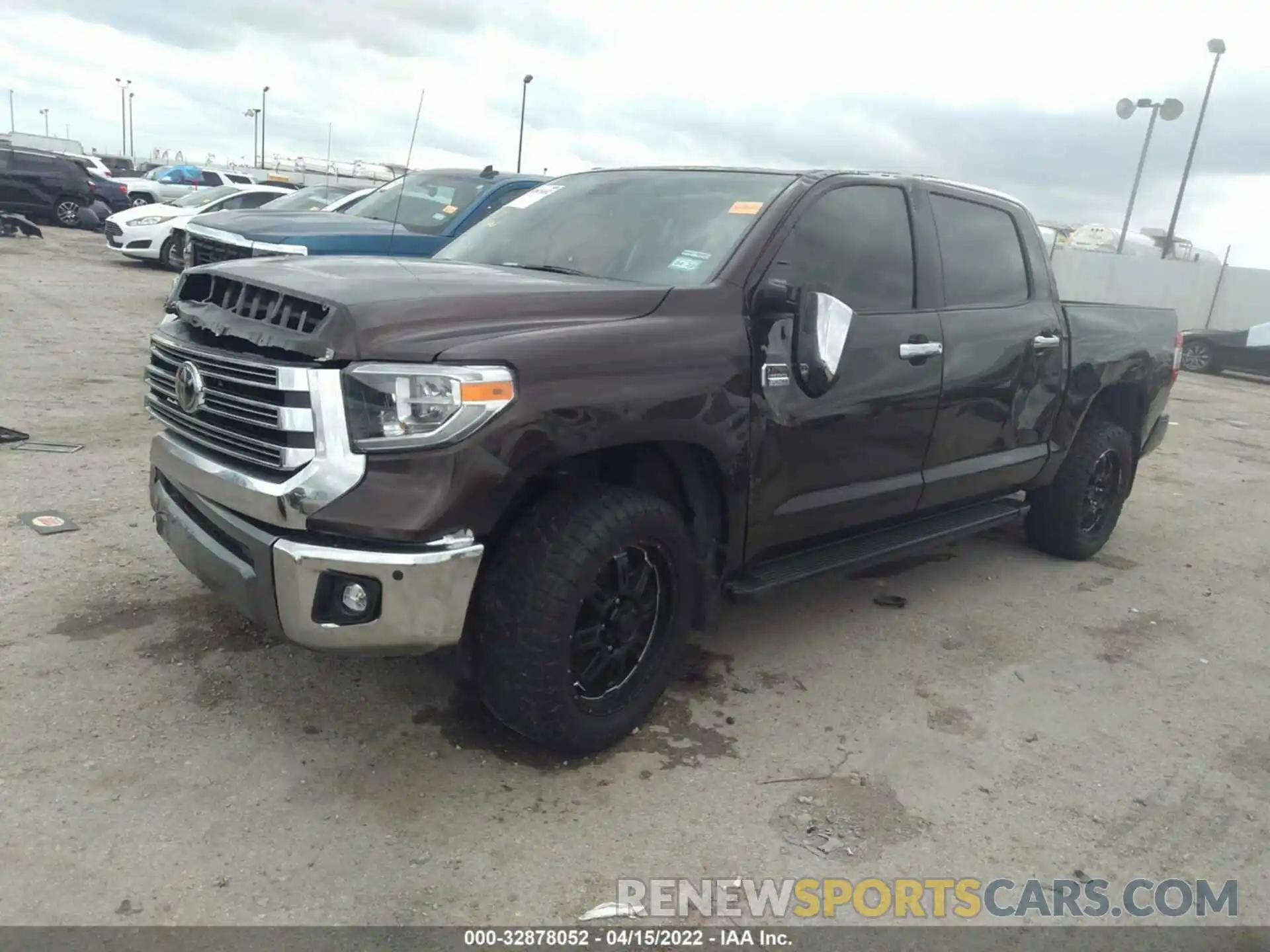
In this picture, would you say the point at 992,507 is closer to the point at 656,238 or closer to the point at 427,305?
the point at 656,238

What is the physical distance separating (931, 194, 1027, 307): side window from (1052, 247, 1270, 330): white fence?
20.2 m

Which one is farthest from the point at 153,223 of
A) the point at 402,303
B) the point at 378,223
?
the point at 402,303

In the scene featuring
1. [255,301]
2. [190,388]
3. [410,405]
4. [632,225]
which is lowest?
[190,388]

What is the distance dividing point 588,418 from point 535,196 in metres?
1.87

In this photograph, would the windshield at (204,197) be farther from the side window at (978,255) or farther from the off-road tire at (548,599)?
the off-road tire at (548,599)

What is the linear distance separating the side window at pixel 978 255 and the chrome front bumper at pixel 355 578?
2570 millimetres

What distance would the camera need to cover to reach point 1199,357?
17.9 metres

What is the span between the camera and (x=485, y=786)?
9.55 feet

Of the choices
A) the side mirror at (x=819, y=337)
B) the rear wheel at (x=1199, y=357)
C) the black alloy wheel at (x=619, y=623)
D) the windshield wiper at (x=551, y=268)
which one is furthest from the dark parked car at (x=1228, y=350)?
the black alloy wheel at (x=619, y=623)

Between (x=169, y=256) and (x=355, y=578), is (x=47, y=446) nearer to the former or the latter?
(x=355, y=578)

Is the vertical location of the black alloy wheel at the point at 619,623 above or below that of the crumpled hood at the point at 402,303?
below

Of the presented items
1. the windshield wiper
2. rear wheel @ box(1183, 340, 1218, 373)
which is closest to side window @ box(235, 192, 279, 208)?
the windshield wiper

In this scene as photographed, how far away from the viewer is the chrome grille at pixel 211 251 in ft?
27.0

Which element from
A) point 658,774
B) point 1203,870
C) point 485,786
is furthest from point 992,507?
point 485,786
